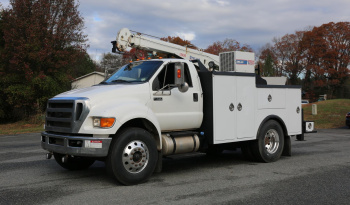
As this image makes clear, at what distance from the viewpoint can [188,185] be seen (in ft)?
19.4

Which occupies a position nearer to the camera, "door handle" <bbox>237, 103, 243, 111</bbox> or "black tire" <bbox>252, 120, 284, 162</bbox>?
"door handle" <bbox>237, 103, 243, 111</bbox>

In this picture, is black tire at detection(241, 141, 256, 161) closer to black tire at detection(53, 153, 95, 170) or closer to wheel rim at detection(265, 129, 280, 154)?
wheel rim at detection(265, 129, 280, 154)

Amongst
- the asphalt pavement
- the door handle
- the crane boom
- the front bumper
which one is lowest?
the asphalt pavement

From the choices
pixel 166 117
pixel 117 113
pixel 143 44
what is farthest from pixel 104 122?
pixel 143 44

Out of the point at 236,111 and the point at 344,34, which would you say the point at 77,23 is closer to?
the point at 236,111

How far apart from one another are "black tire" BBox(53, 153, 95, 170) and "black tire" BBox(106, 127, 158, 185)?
5.19 feet

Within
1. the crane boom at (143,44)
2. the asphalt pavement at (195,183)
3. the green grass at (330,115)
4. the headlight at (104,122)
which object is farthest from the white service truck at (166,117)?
the green grass at (330,115)

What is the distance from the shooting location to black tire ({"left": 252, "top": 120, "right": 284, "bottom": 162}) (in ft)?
26.3

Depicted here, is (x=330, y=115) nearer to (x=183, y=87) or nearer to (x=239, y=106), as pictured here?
(x=239, y=106)

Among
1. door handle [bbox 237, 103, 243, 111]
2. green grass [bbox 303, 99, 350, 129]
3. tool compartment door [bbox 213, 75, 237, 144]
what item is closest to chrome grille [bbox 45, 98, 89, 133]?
tool compartment door [bbox 213, 75, 237, 144]

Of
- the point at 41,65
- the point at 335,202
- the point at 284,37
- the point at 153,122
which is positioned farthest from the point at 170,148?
the point at 284,37

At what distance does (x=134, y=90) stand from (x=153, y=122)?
0.67 meters

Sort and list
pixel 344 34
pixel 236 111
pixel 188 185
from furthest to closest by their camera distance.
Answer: pixel 344 34 → pixel 236 111 → pixel 188 185

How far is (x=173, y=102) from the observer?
6680 mm
